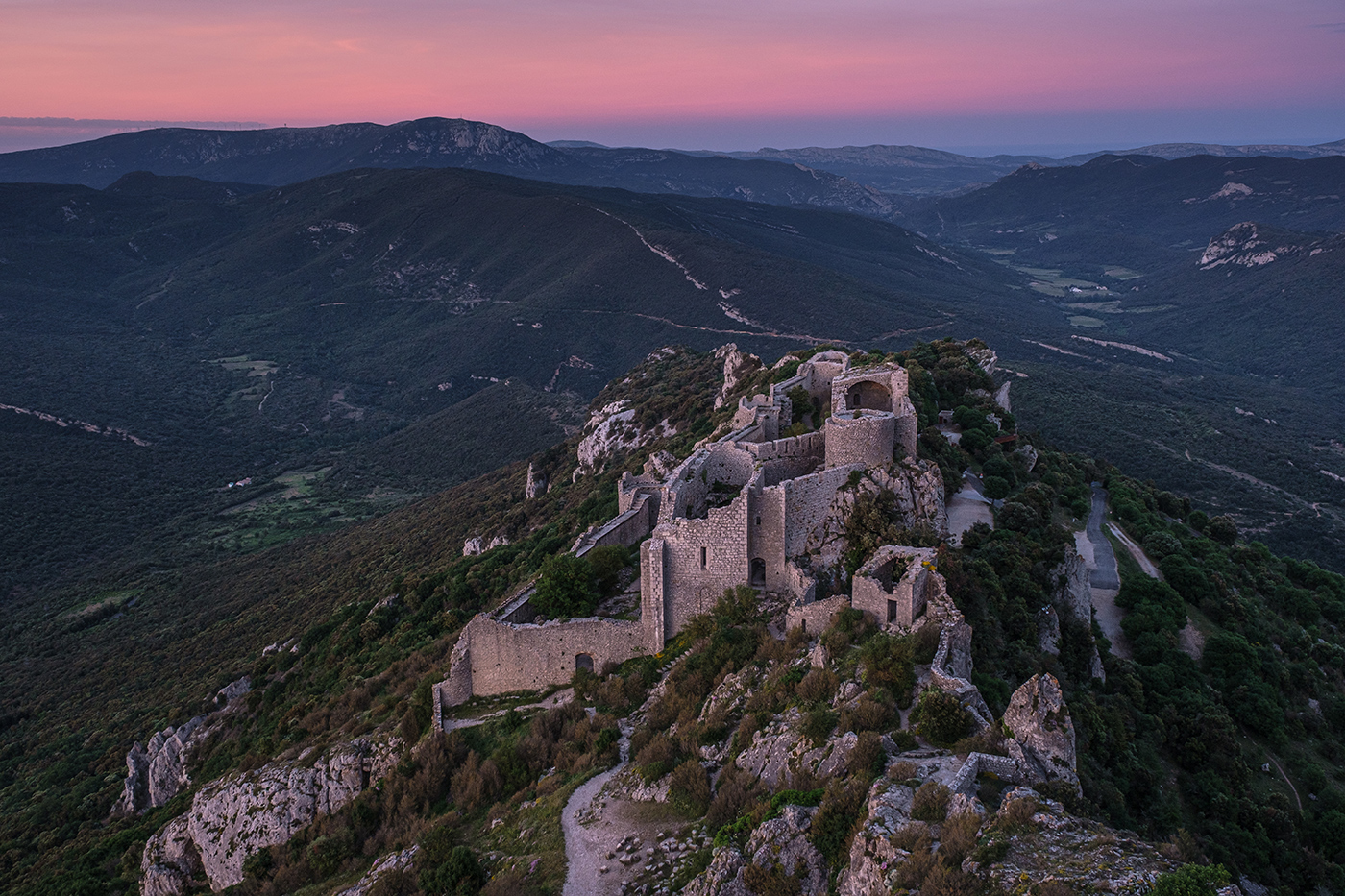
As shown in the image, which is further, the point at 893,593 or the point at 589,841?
the point at 893,593

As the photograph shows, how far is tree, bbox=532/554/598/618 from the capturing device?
2488 centimetres

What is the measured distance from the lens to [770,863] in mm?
13414

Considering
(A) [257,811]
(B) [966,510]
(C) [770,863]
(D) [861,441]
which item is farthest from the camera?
(B) [966,510]

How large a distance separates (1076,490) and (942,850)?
2891cm

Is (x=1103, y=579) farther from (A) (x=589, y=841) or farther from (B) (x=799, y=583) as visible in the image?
(A) (x=589, y=841)

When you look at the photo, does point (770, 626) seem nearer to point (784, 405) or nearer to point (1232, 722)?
point (784, 405)

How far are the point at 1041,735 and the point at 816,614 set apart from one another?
6.67 meters

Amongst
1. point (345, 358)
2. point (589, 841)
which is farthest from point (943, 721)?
point (345, 358)

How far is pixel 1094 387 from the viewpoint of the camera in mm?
95312

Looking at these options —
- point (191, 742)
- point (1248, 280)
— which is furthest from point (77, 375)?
point (1248, 280)

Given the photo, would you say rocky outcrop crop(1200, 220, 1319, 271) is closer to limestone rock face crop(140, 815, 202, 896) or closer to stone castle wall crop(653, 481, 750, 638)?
stone castle wall crop(653, 481, 750, 638)

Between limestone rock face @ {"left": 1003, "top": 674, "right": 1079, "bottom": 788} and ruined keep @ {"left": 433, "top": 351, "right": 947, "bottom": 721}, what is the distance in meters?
4.32

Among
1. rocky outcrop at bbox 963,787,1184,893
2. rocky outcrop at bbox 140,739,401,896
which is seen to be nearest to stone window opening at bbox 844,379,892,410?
rocky outcrop at bbox 140,739,401,896

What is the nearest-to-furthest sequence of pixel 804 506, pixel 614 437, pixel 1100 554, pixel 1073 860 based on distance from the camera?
pixel 1073 860 → pixel 804 506 → pixel 1100 554 → pixel 614 437
